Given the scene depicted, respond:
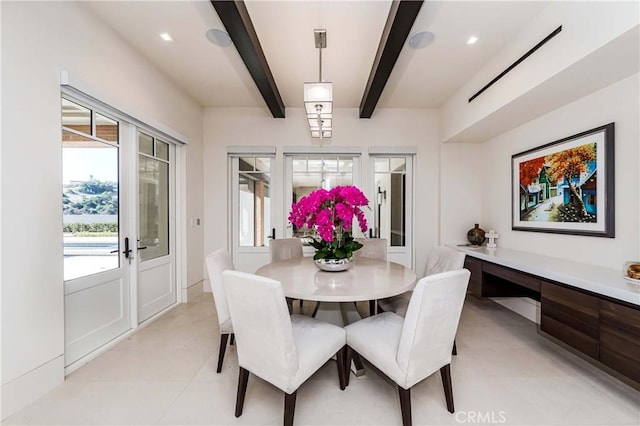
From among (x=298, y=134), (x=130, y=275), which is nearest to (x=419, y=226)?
(x=298, y=134)

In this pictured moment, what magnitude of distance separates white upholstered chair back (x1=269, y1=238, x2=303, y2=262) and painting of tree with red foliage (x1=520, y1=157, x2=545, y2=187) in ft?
8.63

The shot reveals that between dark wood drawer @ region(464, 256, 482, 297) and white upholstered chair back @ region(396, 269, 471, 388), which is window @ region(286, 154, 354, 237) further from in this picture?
white upholstered chair back @ region(396, 269, 471, 388)

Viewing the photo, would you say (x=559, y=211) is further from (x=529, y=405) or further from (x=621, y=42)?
(x=529, y=405)

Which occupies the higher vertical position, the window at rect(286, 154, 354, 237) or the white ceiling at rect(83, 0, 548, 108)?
the white ceiling at rect(83, 0, 548, 108)

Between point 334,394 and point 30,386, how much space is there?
191 centimetres

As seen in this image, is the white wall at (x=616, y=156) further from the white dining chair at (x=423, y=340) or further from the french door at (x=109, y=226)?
the french door at (x=109, y=226)

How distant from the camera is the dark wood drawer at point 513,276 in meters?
2.29

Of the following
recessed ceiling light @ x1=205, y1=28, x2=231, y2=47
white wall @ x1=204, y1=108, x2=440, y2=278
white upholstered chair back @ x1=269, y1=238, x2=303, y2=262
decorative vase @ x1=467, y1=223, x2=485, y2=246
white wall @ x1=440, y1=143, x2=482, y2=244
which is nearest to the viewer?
recessed ceiling light @ x1=205, y1=28, x2=231, y2=47

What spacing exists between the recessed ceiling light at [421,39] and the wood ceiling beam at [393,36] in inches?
9.3

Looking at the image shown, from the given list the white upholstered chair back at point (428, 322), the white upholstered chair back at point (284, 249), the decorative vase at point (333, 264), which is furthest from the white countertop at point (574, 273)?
the white upholstered chair back at point (284, 249)

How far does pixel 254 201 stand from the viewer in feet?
14.2

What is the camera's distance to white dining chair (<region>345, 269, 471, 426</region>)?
142 cm

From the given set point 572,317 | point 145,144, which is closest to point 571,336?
point 572,317

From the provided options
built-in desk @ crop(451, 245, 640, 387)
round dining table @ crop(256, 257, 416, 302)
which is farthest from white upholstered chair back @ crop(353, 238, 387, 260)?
built-in desk @ crop(451, 245, 640, 387)
